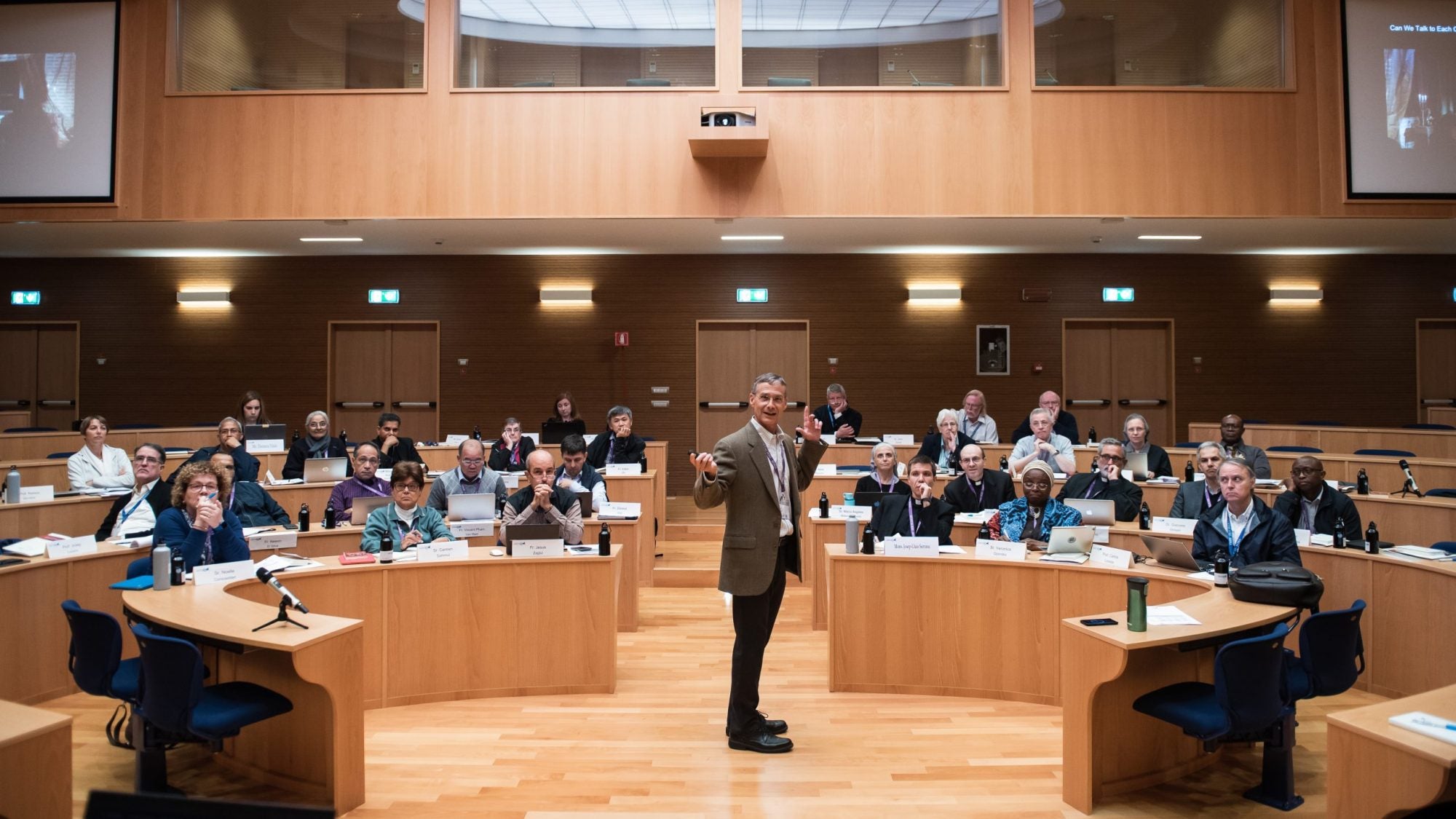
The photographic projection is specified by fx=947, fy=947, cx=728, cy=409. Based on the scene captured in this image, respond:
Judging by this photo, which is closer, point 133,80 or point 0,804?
point 0,804

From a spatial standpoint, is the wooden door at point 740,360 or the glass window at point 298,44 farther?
the wooden door at point 740,360

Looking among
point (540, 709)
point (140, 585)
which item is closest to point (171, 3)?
point (140, 585)

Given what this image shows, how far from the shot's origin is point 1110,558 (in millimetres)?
5062

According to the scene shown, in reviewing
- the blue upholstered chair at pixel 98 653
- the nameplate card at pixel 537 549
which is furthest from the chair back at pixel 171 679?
the nameplate card at pixel 537 549

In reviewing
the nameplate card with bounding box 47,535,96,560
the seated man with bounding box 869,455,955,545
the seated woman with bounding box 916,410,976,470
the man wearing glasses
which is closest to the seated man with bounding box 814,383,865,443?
the seated woman with bounding box 916,410,976,470

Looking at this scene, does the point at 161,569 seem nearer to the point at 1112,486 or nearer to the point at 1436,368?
the point at 1112,486

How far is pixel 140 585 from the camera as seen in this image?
427 cm

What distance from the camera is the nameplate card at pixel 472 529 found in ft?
19.4

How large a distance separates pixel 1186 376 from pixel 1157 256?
1593 millimetres

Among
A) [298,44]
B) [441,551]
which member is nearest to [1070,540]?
[441,551]

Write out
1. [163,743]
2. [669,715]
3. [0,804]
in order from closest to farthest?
[0,804], [163,743], [669,715]

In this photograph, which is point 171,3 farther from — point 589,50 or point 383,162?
point 589,50

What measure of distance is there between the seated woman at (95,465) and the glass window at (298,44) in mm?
3532

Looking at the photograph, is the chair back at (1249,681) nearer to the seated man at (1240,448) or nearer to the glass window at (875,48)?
the seated man at (1240,448)
